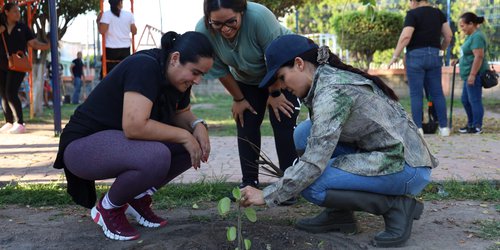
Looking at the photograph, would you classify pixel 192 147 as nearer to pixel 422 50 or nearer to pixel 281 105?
pixel 281 105

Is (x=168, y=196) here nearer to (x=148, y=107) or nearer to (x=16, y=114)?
(x=148, y=107)

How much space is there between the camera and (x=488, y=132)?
28.7 ft

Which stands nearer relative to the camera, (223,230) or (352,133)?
(352,133)

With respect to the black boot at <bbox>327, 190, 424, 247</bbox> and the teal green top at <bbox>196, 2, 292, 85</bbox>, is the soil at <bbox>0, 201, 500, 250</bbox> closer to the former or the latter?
the black boot at <bbox>327, 190, 424, 247</bbox>

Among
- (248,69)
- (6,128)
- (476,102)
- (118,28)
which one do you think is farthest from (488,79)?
(6,128)

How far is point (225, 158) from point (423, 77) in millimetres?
2952

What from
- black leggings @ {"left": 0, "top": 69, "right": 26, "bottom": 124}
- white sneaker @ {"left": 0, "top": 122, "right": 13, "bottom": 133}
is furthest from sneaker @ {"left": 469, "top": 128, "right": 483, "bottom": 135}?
white sneaker @ {"left": 0, "top": 122, "right": 13, "bottom": 133}

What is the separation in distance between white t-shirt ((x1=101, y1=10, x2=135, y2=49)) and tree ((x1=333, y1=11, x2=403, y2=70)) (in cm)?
920

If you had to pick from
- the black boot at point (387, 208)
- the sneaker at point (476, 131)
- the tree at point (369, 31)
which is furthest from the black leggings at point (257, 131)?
the tree at point (369, 31)

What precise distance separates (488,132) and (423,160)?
6.08 meters

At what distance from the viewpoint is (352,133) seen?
3.10 metres

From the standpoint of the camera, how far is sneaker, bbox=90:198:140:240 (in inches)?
132

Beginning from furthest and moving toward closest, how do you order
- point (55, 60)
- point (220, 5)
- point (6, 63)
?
point (6, 63)
point (55, 60)
point (220, 5)

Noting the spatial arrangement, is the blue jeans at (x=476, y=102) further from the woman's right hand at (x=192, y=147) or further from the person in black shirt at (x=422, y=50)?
the woman's right hand at (x=192, y=147)
